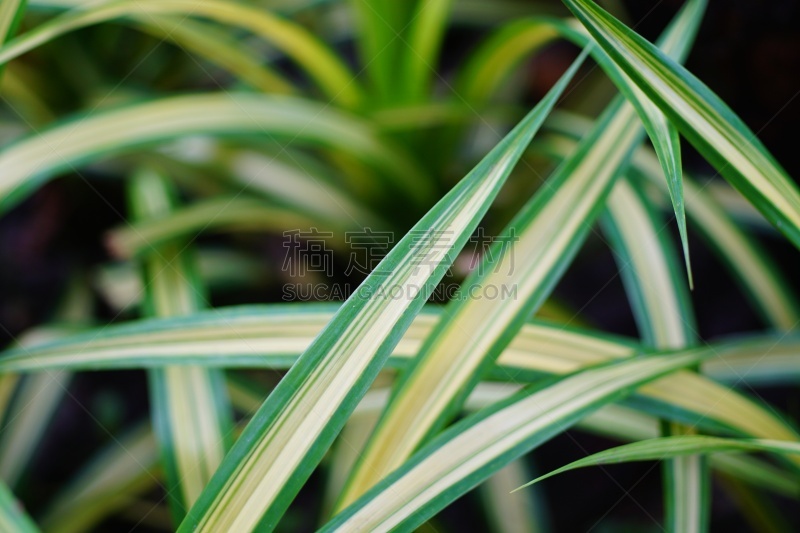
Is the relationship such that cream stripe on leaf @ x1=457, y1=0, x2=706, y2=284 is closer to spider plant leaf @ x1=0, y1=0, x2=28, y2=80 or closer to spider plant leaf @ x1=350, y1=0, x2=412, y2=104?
spider plant leaf @ x1=350, y1=0, x2=412, y2=104

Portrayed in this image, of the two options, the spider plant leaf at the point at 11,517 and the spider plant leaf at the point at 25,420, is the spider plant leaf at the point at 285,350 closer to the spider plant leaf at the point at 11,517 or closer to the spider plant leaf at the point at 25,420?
the spider plant leaf at the point at 11,517

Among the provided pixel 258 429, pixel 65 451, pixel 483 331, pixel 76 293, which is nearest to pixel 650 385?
pixel 483 331

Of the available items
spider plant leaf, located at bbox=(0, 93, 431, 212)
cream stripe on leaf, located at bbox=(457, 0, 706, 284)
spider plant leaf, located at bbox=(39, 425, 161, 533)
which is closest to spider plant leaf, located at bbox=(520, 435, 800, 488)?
cream stripe on leaf, located at bbox=(457, 0, 706, 284)

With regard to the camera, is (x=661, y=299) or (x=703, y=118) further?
(x=661, y=299)

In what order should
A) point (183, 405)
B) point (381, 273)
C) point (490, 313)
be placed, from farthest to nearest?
point (183, 405) < point (490, 313) < point (381, 273)

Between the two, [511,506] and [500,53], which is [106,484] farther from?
[500,53]

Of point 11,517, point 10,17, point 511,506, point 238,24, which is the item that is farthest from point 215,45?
point 511,506
